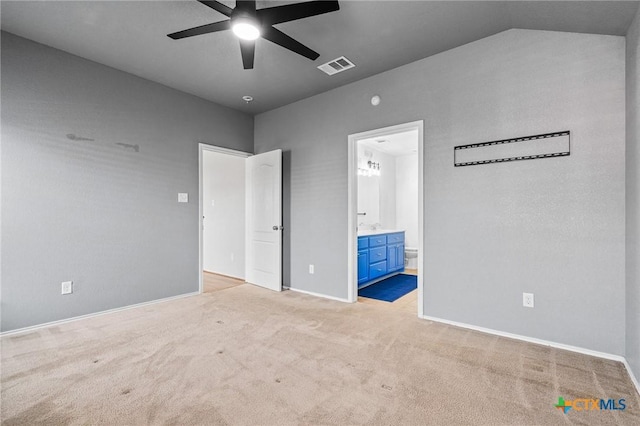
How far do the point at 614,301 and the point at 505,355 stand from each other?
0.90 meters

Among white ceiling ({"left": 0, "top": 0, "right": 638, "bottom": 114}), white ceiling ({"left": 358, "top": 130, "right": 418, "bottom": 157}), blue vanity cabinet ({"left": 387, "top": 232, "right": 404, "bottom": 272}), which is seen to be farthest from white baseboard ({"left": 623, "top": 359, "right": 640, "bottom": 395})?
white ceiling ({"left": 358, "top": 130, "right": 418, "bottom": 157})

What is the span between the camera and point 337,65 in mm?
3297

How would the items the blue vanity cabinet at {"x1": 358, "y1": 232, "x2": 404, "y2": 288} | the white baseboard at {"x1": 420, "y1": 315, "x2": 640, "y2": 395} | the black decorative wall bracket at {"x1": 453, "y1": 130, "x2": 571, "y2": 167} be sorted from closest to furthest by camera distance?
1. the white baseboard at {"x1": 420, "y1": 315, "x2": 640, "y2": 395}
2. the black decorative wall bracket at {"x1": 453, "y1": 130, "x2": 571, "y2": 167}
3. the blue vanity cabinet at {"x1": 358, "y1": 232, "x2": 404, "y2": 288}

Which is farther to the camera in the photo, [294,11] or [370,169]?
[370,169]

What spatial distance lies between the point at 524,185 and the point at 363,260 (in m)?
2.41

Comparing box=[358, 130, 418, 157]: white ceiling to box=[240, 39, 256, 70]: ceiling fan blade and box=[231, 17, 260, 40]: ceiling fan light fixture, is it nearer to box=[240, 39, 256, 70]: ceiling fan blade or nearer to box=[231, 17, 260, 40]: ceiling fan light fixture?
box=[240, 39, 256, 70]: ceiling fan blade

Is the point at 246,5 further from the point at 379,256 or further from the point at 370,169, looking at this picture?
the point at 370,169

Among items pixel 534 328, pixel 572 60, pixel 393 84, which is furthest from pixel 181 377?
pixel 572 60

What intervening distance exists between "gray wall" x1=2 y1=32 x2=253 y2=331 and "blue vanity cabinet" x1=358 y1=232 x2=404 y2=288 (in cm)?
240

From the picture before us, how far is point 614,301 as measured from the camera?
227 cm

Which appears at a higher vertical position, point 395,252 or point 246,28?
point 246,28

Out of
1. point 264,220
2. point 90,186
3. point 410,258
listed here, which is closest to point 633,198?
point 264,220

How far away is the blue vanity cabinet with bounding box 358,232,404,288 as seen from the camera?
4527 millimetres

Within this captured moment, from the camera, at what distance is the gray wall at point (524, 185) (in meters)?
2.30
